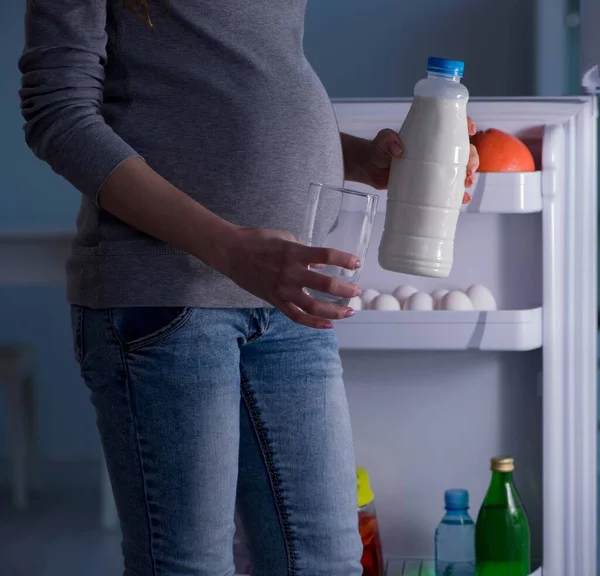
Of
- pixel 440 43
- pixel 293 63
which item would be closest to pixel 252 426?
pixel 293 63

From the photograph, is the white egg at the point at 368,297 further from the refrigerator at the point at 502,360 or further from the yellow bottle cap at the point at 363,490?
the yellow bottle cap at the point at 363,490

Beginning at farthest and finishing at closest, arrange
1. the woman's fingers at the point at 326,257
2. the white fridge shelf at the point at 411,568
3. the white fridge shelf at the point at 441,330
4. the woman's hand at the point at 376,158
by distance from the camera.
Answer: the white fridge shelf at the point at 411,568
the white fridge shelf at the point at 441,330
the woman's hand at the point at 376,158
the woman's fingers at the point at 326,257

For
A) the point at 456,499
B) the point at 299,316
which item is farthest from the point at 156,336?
the point at 456,499

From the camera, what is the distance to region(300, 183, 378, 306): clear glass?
0.74 metres

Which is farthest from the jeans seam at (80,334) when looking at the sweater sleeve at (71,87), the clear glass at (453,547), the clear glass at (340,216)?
the clear glass at (453,547)

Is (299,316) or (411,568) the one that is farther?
(411,568)

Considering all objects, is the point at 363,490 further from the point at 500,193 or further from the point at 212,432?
the point at 212,432

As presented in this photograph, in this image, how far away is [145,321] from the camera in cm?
77

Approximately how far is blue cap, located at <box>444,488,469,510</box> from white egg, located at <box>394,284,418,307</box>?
325mm

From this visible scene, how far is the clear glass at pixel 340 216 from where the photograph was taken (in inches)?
29.2

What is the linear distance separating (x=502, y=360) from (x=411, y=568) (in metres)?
0.40

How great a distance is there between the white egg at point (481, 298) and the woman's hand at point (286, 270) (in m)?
0.84

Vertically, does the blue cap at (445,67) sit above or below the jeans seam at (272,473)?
above

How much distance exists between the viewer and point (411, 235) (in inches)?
32.7
